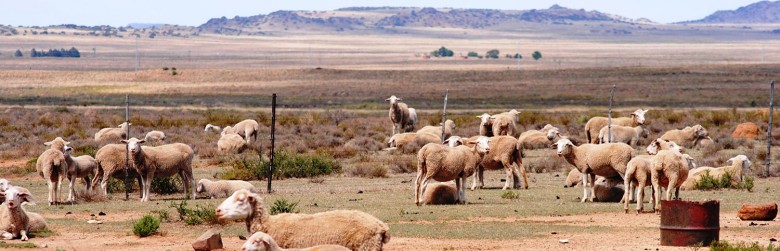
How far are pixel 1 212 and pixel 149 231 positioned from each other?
6.72ft

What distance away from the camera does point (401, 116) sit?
41812 millimetres

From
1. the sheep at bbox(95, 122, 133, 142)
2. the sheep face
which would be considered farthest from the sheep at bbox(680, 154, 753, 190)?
the sheep at bbox(95, 122, 133, 142)

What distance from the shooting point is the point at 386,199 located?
73.6 feet

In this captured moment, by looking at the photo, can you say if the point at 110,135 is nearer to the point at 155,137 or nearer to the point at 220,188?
the point at 155,137

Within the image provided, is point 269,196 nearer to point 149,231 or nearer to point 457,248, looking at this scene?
point 149,231

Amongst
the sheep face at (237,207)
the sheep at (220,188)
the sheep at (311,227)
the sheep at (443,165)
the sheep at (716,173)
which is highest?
the sheep face at (237,207)

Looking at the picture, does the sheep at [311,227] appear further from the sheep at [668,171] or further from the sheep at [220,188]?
the sheep at [220,188]

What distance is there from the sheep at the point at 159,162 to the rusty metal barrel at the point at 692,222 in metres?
10.2

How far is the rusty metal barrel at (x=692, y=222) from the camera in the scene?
15305 millimetres

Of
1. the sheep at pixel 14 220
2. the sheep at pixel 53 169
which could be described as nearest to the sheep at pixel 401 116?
the sheep at pixel 53 169

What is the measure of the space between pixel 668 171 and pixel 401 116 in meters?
23.1

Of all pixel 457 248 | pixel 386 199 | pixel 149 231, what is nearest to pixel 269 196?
pixel 386 199

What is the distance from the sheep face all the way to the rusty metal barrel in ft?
17.6

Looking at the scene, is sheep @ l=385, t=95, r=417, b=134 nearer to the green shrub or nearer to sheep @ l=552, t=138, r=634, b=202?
sheep @ l=552, t=138, r=634, b=202
